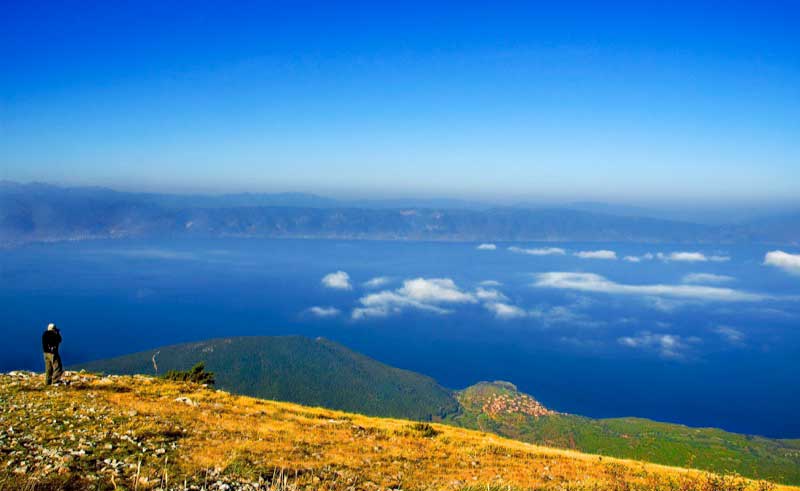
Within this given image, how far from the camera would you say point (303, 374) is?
166250mm

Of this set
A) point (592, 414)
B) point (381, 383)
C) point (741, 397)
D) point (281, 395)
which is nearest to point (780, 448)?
point (592, 414)

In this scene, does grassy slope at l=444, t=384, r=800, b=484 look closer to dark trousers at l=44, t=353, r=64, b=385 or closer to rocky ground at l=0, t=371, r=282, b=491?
dark trousers at l=44, t=353, r=64, b=385

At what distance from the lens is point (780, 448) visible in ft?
378

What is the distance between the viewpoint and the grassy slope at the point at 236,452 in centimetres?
938

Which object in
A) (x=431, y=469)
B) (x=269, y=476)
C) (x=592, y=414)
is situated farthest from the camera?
(x=592, y=414)

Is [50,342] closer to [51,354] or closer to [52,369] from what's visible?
[51,354]

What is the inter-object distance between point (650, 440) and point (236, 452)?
403ft

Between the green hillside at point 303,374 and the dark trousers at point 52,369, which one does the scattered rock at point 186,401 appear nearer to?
the dark trousers at point 52,369

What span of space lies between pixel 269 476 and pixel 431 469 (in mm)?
4656

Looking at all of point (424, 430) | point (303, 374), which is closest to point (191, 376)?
point (424, 430)

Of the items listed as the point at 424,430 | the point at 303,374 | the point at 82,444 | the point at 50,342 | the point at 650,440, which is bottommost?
the point at 303,374

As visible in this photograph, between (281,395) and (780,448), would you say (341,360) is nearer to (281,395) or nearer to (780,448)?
(281,395)

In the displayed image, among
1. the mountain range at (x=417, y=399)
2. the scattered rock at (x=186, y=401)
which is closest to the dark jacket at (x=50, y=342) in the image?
the scattered rock at (x=186, y=401)

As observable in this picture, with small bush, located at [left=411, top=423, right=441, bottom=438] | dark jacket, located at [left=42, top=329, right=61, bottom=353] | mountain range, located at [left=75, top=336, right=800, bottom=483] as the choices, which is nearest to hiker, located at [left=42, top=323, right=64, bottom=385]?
dark jacket, located at [left=42, top=329, right=61, bottom=353]
